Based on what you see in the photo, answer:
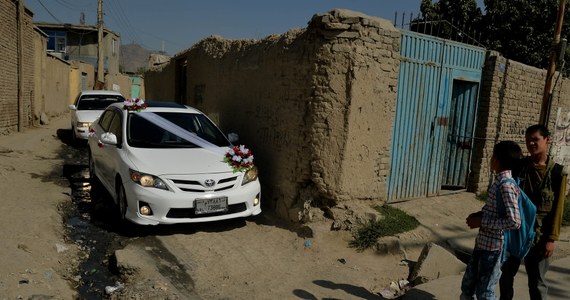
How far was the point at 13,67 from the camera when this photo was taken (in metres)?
13.3

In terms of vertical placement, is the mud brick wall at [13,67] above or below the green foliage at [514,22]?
below

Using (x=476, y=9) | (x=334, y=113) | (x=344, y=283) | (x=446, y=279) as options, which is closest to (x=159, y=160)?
(x=334, y=113)

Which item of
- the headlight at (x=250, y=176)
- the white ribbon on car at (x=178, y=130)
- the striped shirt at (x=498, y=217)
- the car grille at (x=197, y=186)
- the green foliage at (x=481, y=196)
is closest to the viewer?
the striped shirt at (x=498, y=217)

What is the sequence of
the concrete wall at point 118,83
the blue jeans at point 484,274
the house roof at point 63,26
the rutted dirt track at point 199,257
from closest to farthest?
the blue jeans at point 484,274
the rutted dirt track at point 199,257
the concrete wall at point 118,83
the house roof at point 63,26

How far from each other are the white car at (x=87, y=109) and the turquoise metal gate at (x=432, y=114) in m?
8.43

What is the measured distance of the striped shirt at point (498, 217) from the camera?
282cm

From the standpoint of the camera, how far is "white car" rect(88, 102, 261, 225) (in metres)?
5.07

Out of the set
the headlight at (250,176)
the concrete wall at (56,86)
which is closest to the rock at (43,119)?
the concrete wall at (56,86)

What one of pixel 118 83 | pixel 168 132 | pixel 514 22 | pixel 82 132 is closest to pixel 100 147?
pixel 168 132

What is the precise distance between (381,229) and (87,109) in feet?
32.3

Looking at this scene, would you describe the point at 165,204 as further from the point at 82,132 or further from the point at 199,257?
the point at 82,132

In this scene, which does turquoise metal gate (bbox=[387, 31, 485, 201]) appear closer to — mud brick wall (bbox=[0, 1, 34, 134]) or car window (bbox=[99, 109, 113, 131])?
car window (bbox=[99, 109, 113, 131])

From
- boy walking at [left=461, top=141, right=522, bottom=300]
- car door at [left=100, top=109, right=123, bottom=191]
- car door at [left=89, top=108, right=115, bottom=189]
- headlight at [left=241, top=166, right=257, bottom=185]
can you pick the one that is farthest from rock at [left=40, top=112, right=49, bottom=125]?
boy walking at [left=461, top=141, right=522, bottom=300]

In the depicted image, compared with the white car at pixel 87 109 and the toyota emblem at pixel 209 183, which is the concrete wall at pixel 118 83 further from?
the toyota emblem at pixel 209 183
